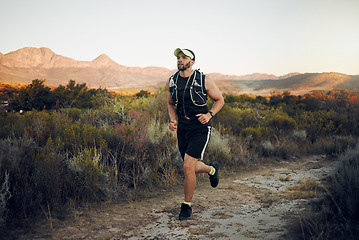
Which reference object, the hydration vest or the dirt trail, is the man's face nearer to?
the hydration vest

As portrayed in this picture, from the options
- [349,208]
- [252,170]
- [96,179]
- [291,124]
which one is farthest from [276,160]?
[96,179]

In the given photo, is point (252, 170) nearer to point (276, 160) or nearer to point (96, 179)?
point (276, 160)

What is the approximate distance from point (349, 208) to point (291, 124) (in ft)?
28.7

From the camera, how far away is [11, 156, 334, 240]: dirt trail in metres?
3.70

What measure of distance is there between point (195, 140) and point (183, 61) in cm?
122

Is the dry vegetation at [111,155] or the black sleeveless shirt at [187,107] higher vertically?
the black sleeveless shirt at [187,107]

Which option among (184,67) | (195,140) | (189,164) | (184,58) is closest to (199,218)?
(189,164)

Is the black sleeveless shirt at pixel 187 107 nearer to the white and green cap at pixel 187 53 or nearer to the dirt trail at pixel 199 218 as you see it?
the white and green cap at pixel 187 53

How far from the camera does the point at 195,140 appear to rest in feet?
14.1

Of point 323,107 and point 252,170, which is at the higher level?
point 323,107

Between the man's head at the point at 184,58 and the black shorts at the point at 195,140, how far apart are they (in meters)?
0.98

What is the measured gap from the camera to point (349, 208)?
3721 millimetres

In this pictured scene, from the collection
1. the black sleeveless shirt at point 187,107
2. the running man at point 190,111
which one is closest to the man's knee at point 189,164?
the running man at point 190,111

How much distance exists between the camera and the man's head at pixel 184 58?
14.1ft
